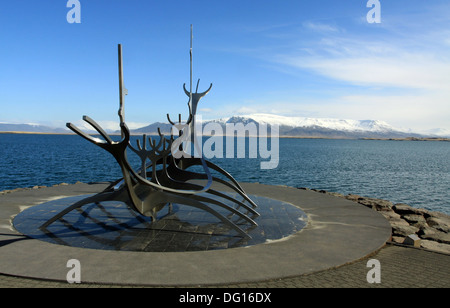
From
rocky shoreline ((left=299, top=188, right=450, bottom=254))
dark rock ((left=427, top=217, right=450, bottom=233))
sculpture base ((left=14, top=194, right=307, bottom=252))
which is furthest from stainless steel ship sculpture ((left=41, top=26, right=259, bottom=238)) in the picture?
dark rock ((left=427, top=217, right=450, bottom=233))

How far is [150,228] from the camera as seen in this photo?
12133 millimetres

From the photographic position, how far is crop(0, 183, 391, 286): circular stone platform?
798cm

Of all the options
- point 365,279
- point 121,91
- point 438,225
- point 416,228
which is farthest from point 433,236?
point 121,91

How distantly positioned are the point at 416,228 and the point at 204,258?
379 inches

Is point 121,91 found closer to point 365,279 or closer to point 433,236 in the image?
point 365,279

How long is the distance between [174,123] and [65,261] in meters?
6.93

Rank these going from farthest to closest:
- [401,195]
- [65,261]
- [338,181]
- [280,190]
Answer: [338,181] → [401,195] → [280,190] → [65,261]

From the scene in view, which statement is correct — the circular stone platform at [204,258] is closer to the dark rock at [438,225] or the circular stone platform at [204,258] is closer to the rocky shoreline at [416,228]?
the rocky shoreline at [416,228]

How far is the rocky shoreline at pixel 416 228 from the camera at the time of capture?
11.7 metres

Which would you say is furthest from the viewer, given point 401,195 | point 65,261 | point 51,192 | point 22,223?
point 401,195

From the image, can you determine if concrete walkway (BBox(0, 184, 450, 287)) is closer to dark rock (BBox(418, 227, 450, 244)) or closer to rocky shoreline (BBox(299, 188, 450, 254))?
rocky shoreline (BBox(299, 188, 450, 254))
